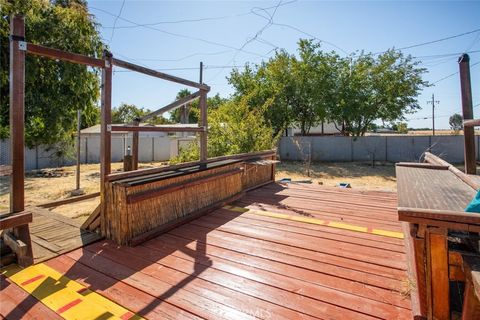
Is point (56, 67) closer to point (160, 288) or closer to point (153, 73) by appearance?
point (153, 73)

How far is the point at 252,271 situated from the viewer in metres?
2.02

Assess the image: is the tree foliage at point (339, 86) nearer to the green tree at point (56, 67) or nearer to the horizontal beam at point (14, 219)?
the green tree at point (56, 67)

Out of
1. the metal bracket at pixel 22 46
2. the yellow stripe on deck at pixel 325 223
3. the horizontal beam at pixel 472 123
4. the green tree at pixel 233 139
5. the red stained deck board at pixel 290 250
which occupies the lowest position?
the red stained deck board at pixel 290 250

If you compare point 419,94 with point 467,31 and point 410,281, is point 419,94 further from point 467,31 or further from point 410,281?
point 410,281

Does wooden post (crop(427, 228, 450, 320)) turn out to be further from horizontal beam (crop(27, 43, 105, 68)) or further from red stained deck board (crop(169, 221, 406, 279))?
horizontal beam (crop(27, 43, 105, 68))

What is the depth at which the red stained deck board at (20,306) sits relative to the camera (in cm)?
151

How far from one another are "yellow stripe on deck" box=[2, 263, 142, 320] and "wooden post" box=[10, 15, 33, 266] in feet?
0.48

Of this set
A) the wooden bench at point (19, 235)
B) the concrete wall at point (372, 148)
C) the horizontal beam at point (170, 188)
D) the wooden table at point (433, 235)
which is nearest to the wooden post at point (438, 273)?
the wooden table at point (433, 235)

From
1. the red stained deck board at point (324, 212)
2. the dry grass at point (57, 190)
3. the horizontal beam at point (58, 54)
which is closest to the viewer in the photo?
the horizontal beam at point (58, 54)

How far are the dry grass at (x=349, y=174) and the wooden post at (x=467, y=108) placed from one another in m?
6.51

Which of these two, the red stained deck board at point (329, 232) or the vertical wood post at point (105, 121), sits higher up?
the vertical wood post at point (105, 121)

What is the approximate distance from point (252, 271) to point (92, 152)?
1567 cm

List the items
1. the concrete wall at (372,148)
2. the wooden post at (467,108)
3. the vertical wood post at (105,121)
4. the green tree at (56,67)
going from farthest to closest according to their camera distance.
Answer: the concrete wall at (372,148), the green tree at (56,67), the vertical wood post at (105,121), the wooden post at (467,108)

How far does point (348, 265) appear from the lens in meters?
2.08
